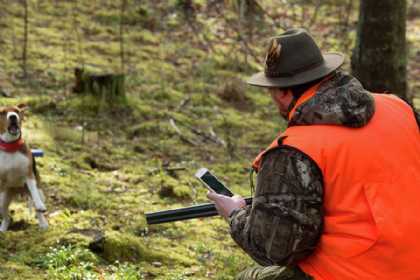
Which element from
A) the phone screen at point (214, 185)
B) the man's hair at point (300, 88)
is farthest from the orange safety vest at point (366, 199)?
the phone screen at point (214, 185)

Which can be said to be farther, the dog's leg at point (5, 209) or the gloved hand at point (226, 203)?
the dog's leg at point (5, 209)

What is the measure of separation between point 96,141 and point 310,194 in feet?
22.1

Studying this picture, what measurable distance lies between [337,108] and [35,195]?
13.5 ft

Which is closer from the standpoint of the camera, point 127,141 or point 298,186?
point 298,186

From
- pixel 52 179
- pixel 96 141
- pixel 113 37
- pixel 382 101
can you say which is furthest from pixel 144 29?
pixel 382 101

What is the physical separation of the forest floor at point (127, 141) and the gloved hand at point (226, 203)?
5.45 ft

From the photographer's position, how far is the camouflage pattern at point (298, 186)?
3.43 metres

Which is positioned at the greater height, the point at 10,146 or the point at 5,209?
the point at 10,146

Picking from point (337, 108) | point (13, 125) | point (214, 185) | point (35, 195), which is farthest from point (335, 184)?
point (13, 125)

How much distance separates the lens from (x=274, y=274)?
3.99 meters

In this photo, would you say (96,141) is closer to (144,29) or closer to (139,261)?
(139,261)

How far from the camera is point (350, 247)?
3.44 metres

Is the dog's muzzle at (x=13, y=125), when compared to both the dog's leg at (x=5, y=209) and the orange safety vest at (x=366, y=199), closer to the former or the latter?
the dog's leg at (x=5, y=209)

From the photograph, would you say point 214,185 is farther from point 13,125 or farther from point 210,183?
point 13,125
